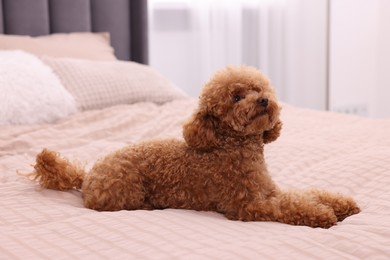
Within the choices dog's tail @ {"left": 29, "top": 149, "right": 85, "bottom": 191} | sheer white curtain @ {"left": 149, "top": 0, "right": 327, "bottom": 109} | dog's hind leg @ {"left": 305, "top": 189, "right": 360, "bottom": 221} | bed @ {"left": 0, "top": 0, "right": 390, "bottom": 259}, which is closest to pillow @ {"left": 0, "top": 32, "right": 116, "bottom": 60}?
bed @ {"left": 0, "top": 0, "right": 390, "bottom": 259}

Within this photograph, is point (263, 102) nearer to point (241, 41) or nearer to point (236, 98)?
point (236, 98)

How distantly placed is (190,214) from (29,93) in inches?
42.4

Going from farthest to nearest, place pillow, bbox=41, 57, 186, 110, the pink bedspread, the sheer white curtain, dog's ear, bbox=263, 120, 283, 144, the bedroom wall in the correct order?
the bedroom wall < the sheer white curtain < pillow, bbox=41, 57, 186, 110 < dog's ear, bbox=263, 120, 283, 144 < the pink bedspread

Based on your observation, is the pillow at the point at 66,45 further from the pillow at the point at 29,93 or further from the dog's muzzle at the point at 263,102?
the dog's muzzle at the point at 263,102

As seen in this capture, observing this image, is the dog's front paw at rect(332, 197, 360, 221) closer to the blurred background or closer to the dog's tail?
the dog's tail

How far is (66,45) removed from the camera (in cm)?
237

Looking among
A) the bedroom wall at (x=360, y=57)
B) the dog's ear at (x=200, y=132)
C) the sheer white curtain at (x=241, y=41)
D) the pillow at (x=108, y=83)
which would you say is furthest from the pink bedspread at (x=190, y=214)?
the bedroom wall at (x=360, y=57)

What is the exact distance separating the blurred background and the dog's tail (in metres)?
1.96

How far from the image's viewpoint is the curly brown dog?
3.29ft

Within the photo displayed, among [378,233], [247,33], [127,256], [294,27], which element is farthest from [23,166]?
[294,27]

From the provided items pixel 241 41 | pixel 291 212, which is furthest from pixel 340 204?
pixel 241 41

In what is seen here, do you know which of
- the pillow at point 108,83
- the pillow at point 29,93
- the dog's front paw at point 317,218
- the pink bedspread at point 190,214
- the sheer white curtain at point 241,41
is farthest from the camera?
the sheer white curtain at point 241,41

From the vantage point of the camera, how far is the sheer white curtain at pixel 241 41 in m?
3.06

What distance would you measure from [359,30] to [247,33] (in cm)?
97
